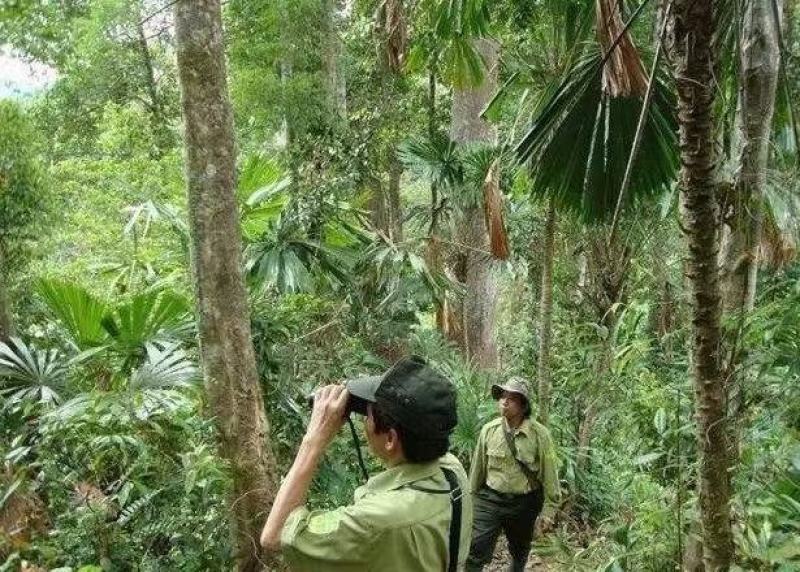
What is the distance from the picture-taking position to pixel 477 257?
378 inches

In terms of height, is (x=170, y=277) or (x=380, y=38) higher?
(x=380, y=38)

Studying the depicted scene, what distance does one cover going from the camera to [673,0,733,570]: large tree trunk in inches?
96.9

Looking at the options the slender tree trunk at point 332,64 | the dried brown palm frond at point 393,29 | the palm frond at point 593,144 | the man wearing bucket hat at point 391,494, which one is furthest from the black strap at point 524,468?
the slender tree trunk at point 332,64

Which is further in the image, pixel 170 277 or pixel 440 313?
pixel 440 313

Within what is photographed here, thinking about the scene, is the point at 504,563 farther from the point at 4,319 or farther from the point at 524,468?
the point at 4,319

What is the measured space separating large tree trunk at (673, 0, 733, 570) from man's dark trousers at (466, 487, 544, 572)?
2017 mm

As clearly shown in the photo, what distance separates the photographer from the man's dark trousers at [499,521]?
16.3ft

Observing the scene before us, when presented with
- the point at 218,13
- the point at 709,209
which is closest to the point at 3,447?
the point at 218,13

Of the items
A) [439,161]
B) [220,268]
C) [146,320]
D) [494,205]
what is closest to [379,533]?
[220,268]

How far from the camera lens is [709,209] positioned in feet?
8.94

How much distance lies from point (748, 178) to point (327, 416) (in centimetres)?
197

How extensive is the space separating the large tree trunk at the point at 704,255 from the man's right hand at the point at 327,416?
1.46 m

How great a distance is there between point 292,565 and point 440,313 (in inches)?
236

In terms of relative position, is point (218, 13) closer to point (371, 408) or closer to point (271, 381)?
point (271, 381)
